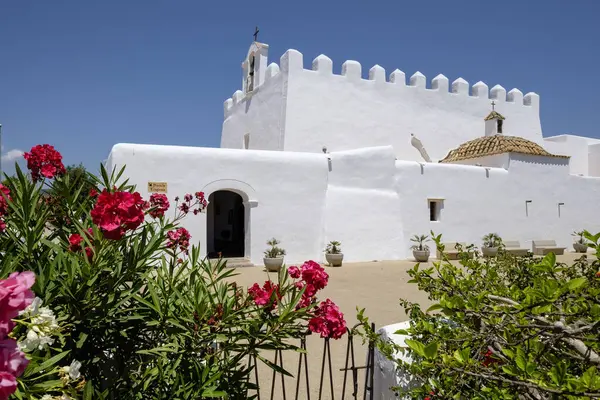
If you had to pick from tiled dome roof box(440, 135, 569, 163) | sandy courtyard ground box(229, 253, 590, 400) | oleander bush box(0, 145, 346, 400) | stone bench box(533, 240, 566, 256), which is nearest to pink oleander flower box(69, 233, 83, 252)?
oleander bush box(0, 145, 346, 400)

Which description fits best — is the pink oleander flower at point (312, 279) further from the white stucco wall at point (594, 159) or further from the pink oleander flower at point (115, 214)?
the white stucco wall at point (594, 159)

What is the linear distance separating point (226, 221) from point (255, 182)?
6284 mm

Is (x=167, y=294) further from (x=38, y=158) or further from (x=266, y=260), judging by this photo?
(x=266, y=260)

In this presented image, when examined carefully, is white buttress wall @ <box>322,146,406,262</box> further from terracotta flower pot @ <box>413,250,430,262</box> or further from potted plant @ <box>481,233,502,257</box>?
potted plant @ <box>481,233,502,257</box>

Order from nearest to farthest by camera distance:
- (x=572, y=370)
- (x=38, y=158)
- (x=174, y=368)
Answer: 1. (x=174, y=368)
2. (x=572, y=370)
3. (x=38, y=158)

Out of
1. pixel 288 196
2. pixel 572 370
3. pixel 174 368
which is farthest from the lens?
pixel 288 196

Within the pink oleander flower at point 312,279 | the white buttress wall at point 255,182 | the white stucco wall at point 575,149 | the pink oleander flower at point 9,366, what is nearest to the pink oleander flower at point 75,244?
the pink oleander flower at point 312,279

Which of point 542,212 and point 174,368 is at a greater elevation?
point 542,212

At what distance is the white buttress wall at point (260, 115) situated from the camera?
15258 millimetres

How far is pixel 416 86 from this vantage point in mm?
17391

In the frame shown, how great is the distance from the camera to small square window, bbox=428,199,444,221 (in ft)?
48.2

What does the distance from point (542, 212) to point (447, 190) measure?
4781 mm

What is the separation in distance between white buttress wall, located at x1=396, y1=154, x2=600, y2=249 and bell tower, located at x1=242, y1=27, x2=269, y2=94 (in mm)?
7062

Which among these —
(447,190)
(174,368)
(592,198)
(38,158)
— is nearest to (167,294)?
(174,368)
